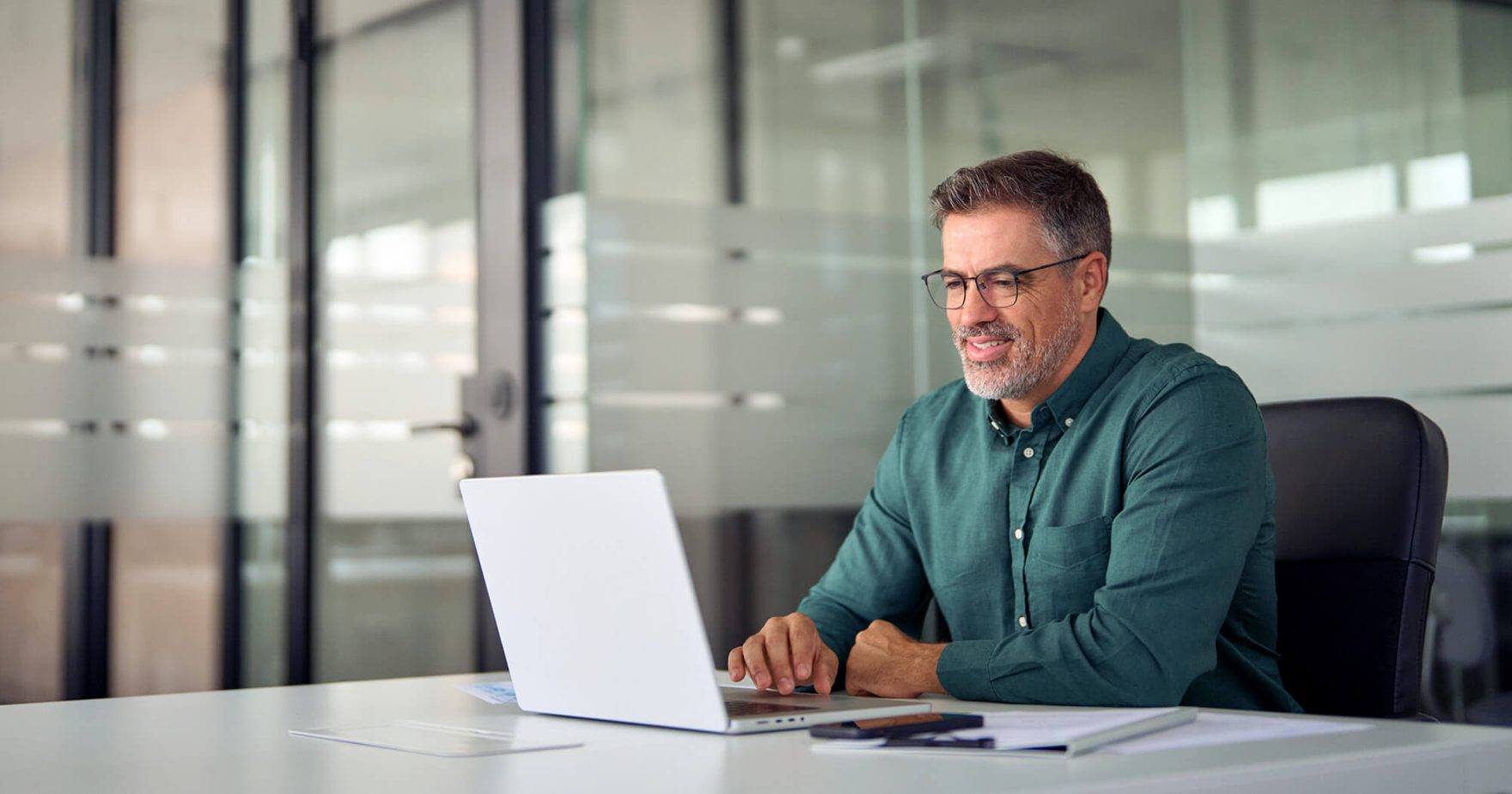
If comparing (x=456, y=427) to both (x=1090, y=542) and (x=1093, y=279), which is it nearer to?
(x=1093, y=279)

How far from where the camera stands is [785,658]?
1.59 meters

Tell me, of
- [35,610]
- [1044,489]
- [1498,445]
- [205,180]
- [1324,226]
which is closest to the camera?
[1044,489]

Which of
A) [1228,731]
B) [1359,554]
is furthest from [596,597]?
[1359,554]

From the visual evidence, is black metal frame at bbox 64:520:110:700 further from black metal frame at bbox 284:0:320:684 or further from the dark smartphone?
the dark smartphone

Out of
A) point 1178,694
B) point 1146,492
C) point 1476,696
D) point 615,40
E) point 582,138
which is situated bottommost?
point 1476,696

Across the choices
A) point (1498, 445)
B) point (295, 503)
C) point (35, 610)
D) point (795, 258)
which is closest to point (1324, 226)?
point (1498, 445)

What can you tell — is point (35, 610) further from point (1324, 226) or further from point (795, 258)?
point (1324, 226)

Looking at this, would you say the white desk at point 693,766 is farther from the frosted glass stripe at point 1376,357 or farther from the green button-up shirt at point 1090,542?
the frosted glass stripe at point 1376,357

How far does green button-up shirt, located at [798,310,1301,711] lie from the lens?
1.52 m

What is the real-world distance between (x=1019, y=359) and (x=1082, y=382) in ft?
0.25

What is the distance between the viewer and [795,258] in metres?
3.54

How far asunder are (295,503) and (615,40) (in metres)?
1.67

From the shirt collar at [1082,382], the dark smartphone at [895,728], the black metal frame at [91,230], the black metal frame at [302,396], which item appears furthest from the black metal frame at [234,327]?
the dark smartphone at [895,728]

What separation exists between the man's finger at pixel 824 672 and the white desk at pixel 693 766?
0.35 metres
